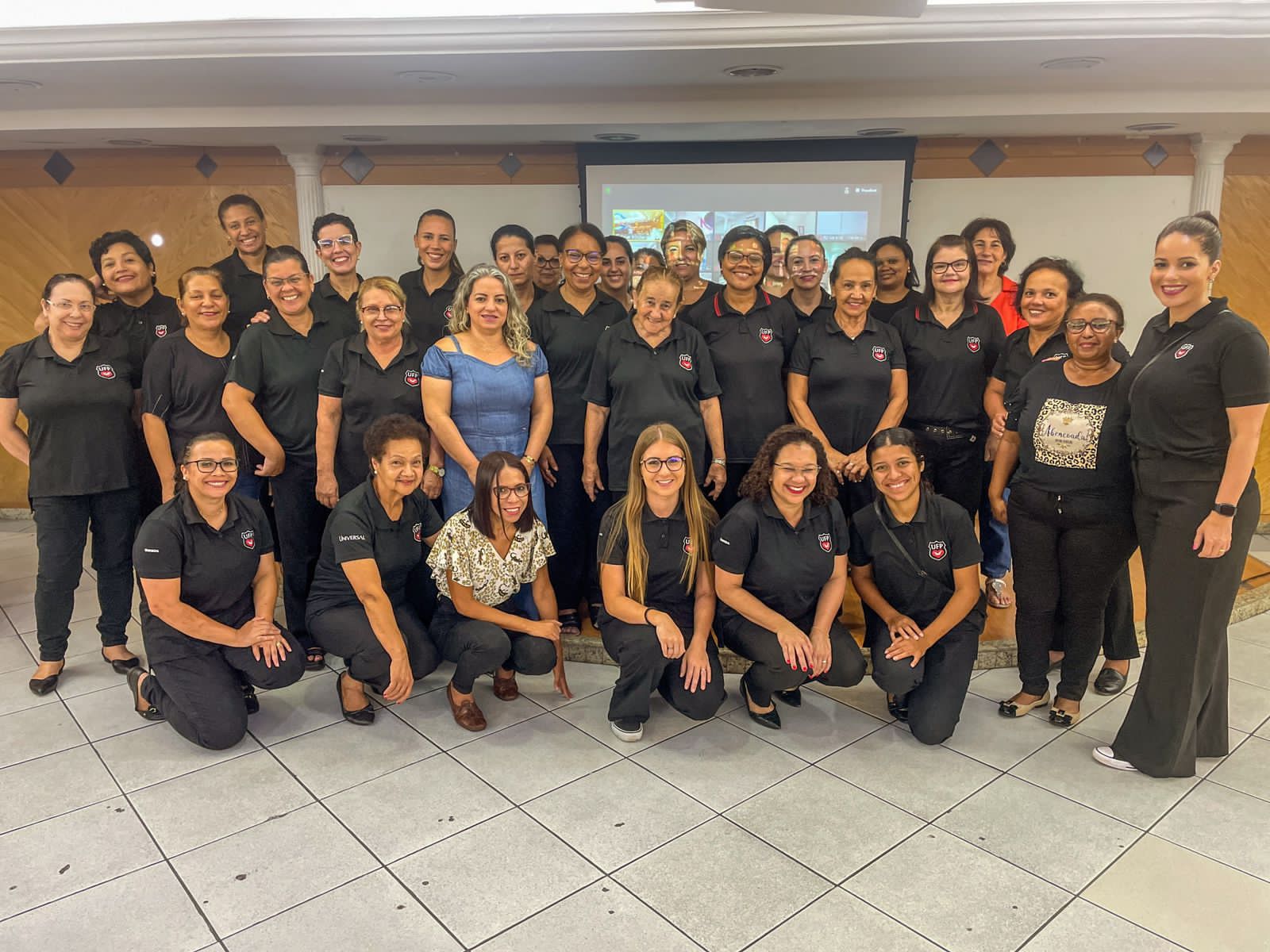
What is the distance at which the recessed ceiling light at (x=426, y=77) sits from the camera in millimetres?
4426

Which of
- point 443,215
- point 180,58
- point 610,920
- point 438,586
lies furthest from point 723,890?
point 180,58

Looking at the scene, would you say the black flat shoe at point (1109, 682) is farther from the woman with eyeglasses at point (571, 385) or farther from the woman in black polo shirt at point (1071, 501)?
the woman with eyeglasses at point (571, 385)

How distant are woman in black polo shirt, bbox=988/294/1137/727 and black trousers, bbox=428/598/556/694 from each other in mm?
1785

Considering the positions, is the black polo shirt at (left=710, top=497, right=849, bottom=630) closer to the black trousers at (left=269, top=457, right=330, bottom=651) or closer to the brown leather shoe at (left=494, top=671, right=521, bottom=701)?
the brown leather shoe at (left=494, top=671, right=521, bottom=701)

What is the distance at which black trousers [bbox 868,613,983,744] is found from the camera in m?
3.04

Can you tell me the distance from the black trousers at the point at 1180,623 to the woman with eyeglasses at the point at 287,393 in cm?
307

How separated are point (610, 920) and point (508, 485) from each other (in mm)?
1468

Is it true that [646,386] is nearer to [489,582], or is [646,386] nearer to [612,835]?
[489,582]

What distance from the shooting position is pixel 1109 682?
3.49 metres

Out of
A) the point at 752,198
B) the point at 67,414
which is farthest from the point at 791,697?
the point at 752,198

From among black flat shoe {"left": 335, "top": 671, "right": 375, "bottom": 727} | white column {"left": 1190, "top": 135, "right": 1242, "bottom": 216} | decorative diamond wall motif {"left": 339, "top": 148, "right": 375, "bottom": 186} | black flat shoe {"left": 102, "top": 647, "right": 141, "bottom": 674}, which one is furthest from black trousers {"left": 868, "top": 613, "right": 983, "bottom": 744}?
decorative diamond wall motif {"left": 339, "top": 148, "right": 375, "bottom": 186}

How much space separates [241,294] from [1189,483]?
4023 millimetres

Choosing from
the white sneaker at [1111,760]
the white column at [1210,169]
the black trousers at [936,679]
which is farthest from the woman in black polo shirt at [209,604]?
the white column at [1210,169]

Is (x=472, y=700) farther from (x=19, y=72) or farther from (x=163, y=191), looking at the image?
(x=163, y=191)
